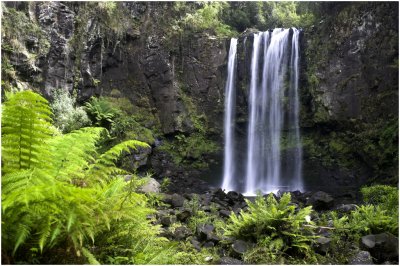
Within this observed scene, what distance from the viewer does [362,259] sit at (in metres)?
4.57

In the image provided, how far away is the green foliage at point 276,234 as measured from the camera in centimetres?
440

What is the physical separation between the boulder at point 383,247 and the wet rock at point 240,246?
1.71 meters

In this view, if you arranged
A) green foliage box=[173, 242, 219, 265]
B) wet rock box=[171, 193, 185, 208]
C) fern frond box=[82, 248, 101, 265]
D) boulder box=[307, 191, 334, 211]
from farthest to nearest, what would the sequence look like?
boulder box=[307, 191, 334, 211] → wet rock box=[171, 193, 185, 208] → green foliage box=[173, 242, 219, 265] → fern frond box=[82, 248, 101, 265]

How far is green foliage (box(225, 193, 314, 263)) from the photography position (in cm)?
440

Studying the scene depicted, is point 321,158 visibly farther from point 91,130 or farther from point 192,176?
point 91,130

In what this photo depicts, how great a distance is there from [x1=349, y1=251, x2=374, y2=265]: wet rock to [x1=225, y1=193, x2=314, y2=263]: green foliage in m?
0.58

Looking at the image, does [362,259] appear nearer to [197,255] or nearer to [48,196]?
[197,255]

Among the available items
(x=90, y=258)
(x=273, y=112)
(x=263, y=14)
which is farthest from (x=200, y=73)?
(x=90, y=258)

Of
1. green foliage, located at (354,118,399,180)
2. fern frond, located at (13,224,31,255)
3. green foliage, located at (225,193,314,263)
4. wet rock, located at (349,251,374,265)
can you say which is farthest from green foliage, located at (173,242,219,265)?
green foliage, located at (354,118,399,180)

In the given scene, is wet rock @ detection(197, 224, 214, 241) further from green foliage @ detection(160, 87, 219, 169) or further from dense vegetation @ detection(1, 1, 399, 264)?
green foliage @ detection(160, 87, 219, 169)

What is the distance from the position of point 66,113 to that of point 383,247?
12247mm

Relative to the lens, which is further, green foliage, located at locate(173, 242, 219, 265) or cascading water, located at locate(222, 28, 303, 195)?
cascading water, located at locate(222, 28, 303, 195)

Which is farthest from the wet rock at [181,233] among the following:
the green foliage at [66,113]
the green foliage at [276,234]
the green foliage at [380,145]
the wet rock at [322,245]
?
the green foliage at [380,145]

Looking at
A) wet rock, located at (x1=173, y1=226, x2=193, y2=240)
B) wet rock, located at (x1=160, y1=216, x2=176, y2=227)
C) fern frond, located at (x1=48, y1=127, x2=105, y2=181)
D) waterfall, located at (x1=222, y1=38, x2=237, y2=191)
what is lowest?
wet rock, located at (x1=173, y1=226, x2=193, y2=240)
